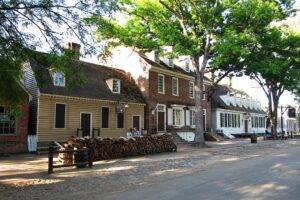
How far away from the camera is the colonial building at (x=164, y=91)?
32.6 meters

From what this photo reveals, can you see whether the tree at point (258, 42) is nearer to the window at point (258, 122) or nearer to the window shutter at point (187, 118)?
the window shutter at point (187, 118)

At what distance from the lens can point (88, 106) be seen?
27.1 metres

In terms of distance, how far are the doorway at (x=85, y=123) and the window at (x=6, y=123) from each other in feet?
18.8

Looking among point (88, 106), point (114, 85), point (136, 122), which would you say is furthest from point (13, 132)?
point (136, 122)

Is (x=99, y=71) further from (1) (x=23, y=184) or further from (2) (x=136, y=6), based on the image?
(1) (x=23, y=184)

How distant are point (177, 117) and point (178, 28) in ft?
34.7

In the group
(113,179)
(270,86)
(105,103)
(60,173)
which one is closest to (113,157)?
(60,173)

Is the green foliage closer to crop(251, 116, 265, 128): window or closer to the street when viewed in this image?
the street

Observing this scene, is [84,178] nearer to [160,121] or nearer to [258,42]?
[258,42]

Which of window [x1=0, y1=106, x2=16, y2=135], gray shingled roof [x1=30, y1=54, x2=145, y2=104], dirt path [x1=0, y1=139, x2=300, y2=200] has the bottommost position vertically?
dirt path [x1=0, y1=139, x2=300, y2=200]

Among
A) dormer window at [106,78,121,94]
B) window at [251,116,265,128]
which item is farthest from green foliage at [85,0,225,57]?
window at [251,116,265,128]

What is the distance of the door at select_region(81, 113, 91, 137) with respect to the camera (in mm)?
26734

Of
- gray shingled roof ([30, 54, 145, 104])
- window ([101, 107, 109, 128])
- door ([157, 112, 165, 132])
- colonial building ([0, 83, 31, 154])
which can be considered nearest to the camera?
colonial building ([0, 83, 31, 154])

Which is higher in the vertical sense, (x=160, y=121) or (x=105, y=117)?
(x=105, y=117)
